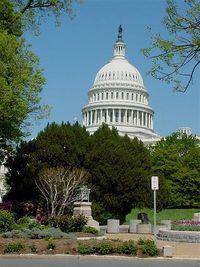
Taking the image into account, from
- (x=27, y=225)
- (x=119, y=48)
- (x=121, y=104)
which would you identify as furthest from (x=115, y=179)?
(x=119, y=48)

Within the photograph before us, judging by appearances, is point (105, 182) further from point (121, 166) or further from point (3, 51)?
point (3, 51)

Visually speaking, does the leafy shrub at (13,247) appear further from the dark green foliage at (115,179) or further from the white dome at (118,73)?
the white dome at (118,73)

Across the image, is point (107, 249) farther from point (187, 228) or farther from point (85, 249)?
point (187, 228)

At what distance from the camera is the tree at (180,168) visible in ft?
270

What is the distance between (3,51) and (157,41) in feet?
44.8

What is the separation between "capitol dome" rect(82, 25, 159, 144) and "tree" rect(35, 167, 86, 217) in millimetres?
99440

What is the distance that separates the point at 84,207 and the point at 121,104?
4215 inches

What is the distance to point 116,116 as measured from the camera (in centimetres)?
14312

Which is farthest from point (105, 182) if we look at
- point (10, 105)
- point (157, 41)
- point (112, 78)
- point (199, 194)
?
point (112, 78)

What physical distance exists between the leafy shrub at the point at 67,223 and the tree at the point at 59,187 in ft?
20.2

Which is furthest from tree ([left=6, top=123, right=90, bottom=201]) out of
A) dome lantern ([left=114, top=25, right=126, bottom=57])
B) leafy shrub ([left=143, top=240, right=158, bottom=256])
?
dome lantern ([left=114, top=25, right=126, bottom=57])

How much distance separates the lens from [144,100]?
147 m

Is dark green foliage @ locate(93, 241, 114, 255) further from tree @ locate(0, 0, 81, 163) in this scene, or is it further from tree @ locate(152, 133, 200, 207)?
tree @ locate(152, 133, 200, 207)

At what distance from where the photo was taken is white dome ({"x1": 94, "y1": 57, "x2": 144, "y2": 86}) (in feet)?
474
